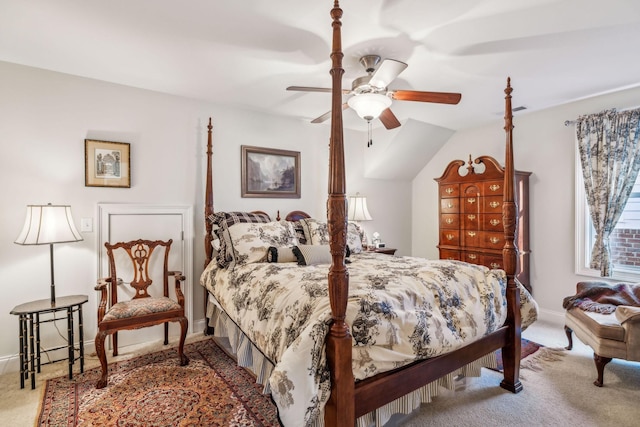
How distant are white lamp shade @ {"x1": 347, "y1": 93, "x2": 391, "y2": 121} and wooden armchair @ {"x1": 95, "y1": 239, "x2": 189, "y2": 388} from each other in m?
2.17

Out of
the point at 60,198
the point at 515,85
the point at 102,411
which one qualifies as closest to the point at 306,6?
the point at 515,85

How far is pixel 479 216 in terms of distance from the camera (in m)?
3.96

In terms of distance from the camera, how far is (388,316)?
160 centimetres

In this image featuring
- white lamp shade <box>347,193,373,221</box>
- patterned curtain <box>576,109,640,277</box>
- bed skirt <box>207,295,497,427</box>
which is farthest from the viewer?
white lamp shade <box>347,193,373,221</box>

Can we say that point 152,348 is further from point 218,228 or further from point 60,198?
point 60,198

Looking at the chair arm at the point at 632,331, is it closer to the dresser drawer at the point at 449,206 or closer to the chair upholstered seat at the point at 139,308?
the dresser drawer at the point at 449,206

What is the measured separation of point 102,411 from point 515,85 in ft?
14.0

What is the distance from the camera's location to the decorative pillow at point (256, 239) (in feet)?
9.14

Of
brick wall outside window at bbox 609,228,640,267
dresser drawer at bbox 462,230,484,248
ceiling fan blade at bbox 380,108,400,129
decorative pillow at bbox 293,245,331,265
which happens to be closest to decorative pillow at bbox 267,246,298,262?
decorative pillow at bbox 293,245,331,265

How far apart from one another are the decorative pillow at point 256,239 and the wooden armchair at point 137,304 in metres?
0.62

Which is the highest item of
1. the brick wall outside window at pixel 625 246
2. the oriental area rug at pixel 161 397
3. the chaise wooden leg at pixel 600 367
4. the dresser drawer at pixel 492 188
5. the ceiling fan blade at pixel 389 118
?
the ceiling fan blade at pixel 389 118

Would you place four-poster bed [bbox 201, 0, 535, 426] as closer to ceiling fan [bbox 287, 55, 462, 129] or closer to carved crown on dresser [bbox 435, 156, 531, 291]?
ceiling fan [bbox 287, 55, 462, 129]

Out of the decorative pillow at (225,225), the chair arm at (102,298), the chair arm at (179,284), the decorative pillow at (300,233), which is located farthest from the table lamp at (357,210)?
the chair arm at (102,298)

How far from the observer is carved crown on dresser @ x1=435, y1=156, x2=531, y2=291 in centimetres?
376
